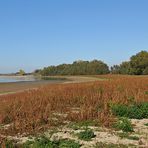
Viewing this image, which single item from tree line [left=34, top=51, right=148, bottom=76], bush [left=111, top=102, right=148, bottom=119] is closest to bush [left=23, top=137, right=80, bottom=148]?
bush [left=111, top=102, right=148, bottom=119]

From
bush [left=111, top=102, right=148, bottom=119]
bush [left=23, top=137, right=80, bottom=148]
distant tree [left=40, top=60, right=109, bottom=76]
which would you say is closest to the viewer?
bush [left=23, top=137, right=80, bottom=148]

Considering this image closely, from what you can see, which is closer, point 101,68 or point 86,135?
point 86,135

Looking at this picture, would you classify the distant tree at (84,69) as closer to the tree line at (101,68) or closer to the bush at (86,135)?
the tree line at (101,68)

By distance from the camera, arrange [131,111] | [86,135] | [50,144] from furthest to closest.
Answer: [131,111], [86,135], [50,144]

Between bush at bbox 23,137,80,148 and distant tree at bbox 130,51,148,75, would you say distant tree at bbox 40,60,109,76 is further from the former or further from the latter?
bush at bbox 23,137,80,148

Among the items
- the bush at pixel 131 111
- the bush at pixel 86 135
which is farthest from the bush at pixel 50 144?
the bush at pixel 131 111

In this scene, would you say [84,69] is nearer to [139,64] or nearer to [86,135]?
[139,64]

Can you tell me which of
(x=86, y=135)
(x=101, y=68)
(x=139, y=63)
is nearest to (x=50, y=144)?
(x=86, y=135)

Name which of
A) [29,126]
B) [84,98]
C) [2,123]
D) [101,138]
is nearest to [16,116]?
[2,123]

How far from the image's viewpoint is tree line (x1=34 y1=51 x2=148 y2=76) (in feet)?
267

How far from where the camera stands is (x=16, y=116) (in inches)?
430

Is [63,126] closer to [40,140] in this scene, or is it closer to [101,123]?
[101,123]

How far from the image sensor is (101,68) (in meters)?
130

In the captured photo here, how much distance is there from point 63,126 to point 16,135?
1713 mm
